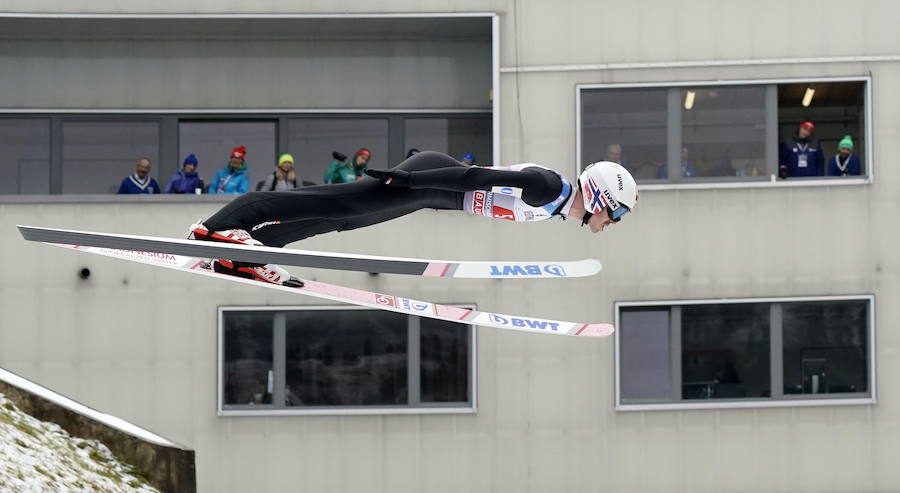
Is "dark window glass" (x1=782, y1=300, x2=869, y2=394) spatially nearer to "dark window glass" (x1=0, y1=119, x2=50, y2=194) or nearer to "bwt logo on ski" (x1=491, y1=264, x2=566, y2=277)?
"bwt logo on ski" (x1=491, y1=264, x2=566, y2=277)

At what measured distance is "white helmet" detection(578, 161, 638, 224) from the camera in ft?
30.6

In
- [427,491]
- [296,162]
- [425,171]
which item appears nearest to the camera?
[425,171]

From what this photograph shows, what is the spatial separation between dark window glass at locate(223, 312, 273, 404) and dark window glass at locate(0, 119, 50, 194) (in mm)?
3707

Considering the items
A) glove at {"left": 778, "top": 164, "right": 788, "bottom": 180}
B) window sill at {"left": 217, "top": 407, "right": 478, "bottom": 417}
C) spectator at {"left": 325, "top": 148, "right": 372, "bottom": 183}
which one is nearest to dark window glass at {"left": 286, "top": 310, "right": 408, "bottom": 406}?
window sill at {"left": 217, "top": 407, "right": 478, "bottom": 417}

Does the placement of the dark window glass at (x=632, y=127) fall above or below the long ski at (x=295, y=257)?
above

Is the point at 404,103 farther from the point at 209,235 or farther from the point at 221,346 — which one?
the point at 209,235

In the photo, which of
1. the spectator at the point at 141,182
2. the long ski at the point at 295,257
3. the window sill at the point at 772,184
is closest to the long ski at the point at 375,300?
the long ski at the point at 295,257

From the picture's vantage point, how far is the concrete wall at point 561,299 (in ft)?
54.6

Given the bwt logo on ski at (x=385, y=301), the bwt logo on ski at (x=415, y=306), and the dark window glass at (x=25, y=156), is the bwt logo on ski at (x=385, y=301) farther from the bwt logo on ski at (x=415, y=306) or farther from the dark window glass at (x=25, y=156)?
the dark window glass at (x=25, y=156)

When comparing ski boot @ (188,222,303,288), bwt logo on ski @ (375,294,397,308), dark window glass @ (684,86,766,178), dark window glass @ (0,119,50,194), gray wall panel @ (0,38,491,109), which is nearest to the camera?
ski boot @ (188,222,303,288)

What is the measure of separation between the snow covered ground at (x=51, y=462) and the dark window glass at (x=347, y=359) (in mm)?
5165

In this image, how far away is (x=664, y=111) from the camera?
56.1 ft

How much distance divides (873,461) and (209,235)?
9.98 meters

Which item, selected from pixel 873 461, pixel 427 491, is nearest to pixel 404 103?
pixel 427 491
